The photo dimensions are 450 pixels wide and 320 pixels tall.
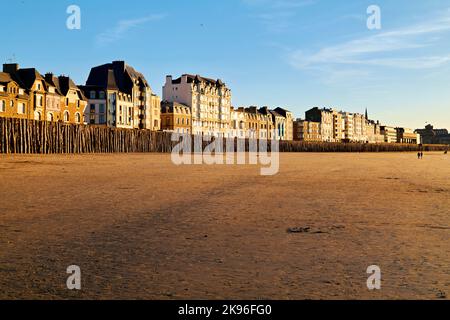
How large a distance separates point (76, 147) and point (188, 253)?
Result: 35.4 meters

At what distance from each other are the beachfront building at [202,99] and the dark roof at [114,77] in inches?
612

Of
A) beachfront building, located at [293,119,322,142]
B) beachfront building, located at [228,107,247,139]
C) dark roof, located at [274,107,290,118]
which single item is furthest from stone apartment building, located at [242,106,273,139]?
beachfront building, located at [293,119,322,142]

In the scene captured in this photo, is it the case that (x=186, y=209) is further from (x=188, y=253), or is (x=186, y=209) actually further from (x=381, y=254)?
(x=381, y=254)

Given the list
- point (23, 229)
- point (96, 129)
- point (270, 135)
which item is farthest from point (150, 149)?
point (270, 135)

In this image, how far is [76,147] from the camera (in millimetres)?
38625

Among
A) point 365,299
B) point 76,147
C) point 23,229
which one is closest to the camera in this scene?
point 365,299

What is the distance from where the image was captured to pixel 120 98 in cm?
8931

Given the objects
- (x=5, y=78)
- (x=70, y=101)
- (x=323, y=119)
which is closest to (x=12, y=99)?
(x=5, y=78)

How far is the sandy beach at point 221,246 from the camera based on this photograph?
4.35m

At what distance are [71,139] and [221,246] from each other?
34.8 meters

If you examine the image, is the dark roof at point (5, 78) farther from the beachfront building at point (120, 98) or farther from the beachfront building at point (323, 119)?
the beachfront building at point (323, 119)

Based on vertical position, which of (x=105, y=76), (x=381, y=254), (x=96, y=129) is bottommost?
(x=381, y=254)

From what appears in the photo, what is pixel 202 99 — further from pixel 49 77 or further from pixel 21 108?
pixel 21 108

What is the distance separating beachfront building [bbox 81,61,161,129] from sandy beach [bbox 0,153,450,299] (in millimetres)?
77924
